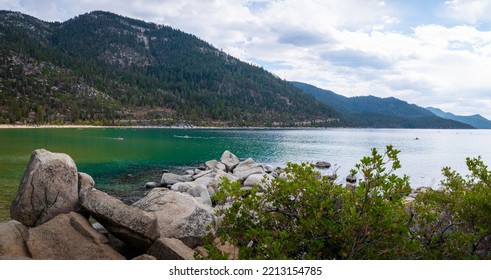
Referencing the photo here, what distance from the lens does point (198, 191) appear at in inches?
819

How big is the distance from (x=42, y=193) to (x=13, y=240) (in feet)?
4.92

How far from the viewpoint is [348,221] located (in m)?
5.18

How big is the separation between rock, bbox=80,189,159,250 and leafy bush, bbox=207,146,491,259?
12.4ft

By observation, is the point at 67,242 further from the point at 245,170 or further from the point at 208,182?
the point at 245,170

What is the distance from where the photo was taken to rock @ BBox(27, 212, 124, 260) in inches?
348

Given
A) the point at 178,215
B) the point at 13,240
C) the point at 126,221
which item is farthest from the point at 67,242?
the point at 178,215

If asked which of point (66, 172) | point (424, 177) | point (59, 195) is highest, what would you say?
point (66, 172)

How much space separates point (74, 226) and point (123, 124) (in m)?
159

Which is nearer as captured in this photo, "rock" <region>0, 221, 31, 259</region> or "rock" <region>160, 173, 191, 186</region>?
"rock" <region>0, 221, 31, 259</region>

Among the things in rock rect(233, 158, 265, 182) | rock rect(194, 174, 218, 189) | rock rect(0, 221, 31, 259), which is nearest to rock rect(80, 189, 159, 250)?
rock rect(0, 221, 31, 259)

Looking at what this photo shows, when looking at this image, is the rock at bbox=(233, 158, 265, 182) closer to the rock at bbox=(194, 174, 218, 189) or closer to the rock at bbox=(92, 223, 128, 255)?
the rock at bbox=(194, 174, 218, 189)

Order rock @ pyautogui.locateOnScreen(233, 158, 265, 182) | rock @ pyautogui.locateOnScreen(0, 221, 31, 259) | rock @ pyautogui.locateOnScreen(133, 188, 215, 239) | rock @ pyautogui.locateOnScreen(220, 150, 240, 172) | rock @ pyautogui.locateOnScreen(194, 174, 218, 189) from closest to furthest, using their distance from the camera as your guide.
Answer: rock @ pyautogui.locateOnScreen(0, 221, 31, 259) < rock @ pyautogui.locateOnScreen(133, 188, 215, 239) < rock @ pyautogui.locateOnScreen(194, 174, 218, 189) < rock @ pyautogui.locateOnScreen(233, 158, 265, 182) < rock @ pyautogui.locateOnScreen(220, 150, 240, 172)

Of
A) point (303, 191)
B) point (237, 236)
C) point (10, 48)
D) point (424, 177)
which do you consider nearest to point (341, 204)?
point (303, 191)

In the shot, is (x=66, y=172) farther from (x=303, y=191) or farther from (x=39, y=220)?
(x=303, y=191)
